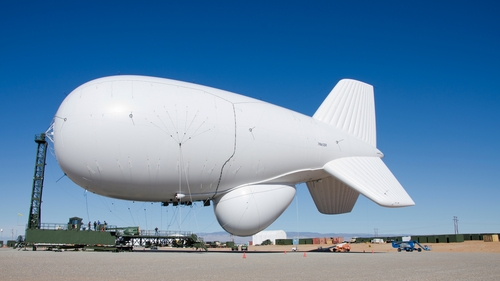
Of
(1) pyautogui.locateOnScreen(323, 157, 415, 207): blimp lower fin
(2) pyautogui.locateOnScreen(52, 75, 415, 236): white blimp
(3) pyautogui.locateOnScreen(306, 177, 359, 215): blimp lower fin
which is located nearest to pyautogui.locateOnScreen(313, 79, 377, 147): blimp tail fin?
(2) pyautogui.locateOnScreen(52, 75, 415, 236): white blimp

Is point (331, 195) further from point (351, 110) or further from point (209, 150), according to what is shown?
point (209, 150)

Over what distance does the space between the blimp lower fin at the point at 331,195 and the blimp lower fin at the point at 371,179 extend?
2.60 meters

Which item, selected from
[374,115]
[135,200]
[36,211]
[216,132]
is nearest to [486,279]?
[216,132]

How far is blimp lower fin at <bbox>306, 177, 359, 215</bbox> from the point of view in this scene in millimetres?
29094

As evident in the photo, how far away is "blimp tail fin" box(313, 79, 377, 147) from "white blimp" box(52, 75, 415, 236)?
0.47 feet

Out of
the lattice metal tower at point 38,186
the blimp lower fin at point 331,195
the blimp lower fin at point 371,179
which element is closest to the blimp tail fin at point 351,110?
the blimp lower fin at point 371,179

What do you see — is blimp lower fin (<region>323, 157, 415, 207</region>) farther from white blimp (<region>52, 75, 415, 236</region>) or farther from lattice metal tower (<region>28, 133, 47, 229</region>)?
lattice metal tower (<region>28, 133, 47, 229</region>)

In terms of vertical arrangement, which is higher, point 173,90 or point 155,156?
point 173,90

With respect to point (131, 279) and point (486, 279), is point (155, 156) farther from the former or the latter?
point (486, 279)

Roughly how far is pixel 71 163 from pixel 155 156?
417cm

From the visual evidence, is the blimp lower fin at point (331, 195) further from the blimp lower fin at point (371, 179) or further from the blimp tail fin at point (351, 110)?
the blimp tail fin at point (351, 110)

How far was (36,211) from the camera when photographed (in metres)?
36.5

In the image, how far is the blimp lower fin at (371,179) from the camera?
24.3 meters

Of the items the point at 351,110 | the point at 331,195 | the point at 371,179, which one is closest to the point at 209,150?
the point at 371,179
